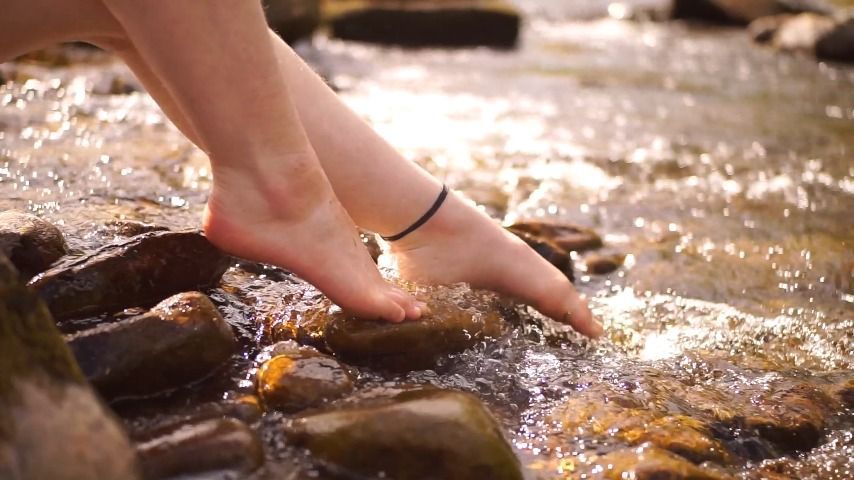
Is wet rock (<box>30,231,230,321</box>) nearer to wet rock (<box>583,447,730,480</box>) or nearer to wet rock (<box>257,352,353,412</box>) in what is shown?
wet rock (<box>257,352,353,412</box>)

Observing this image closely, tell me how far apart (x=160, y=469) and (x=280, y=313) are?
58 cm

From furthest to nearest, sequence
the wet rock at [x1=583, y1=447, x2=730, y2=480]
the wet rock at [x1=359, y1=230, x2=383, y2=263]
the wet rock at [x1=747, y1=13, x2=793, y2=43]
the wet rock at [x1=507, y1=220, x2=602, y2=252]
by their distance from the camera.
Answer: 1. the wet rock at [x1=747, y1=13, x2=793, y2=43]
2. the wet rock at [x1=507, y1=220, x2=602, y2=252]
3. the wet rock at [x1=359, y1=230, x2=383, y2=263]
4. the wet rock at [x1=583, y1=447, x2=730, y2=480]

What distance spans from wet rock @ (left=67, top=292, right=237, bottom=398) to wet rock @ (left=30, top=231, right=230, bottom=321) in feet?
0.62

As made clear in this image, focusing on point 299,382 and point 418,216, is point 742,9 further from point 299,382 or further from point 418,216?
point 299,382

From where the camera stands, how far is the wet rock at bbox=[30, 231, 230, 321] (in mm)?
1540

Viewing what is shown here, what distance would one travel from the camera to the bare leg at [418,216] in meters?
1.86

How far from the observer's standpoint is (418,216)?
1.98m

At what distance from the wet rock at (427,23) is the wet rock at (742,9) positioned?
137 inches

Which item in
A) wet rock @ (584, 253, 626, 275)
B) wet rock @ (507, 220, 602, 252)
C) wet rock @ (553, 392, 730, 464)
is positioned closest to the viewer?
wet rock @ (553, 392, 730, 464)

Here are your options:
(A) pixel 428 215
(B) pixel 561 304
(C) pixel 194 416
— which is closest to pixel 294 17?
(A) pixel 428 215

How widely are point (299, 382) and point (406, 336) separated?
0.28 meters

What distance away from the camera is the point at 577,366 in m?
1.73

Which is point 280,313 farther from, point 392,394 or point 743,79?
point 743,79

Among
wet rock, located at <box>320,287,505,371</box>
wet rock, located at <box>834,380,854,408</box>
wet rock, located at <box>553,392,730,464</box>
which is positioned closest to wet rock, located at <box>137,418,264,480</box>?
wet rock, located at <box>320,287,505,371</box>
